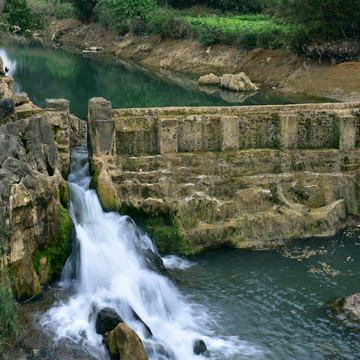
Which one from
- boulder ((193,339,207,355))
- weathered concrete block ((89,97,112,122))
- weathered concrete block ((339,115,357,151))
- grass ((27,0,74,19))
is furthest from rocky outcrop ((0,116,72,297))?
grass ((27,0,74,19))

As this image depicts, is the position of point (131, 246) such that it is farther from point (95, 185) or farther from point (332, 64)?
point (332, 64)

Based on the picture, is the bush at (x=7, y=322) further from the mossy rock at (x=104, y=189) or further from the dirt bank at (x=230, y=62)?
the dirt bank at (x=230, y=62)

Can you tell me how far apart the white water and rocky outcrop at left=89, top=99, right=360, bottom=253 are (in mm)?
751

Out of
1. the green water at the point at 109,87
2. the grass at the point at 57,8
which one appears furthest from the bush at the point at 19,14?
the grass at the point at 57,8

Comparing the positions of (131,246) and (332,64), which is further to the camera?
(332,64)

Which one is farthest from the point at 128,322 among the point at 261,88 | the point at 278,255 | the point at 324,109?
the point at 261,88

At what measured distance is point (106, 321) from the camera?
10.4 metres

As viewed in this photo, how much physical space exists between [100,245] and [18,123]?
3185 millimetres

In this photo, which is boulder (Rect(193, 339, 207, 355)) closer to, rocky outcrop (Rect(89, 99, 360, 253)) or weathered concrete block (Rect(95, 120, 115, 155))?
rocky outcrop (Rect(89, 99, 360, 253))

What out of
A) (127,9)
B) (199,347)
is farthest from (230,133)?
(127,9)

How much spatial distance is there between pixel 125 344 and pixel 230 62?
34.6 metres

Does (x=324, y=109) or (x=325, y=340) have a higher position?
(x=324, y=109)

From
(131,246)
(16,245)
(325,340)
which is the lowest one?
(325,340)

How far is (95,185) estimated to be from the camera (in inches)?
561
